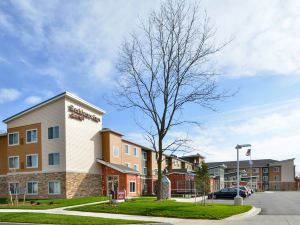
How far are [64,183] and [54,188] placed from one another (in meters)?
1.56

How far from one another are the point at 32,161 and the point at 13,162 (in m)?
3.46

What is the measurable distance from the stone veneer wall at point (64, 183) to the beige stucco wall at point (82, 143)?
31.1 inches

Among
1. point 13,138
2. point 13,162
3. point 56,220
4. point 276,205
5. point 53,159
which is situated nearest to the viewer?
point 56,220

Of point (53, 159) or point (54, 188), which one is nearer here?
point (54, 188)

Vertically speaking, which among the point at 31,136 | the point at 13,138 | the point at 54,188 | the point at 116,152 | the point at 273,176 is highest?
the point at 31,136

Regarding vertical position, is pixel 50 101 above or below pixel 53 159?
above

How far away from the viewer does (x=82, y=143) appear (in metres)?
47.4

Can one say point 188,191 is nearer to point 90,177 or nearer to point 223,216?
point 90,177

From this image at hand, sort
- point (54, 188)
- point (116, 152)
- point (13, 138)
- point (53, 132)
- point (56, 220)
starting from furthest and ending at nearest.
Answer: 1. point (116, 152)
2. point (13, 138)
3. point (53, 132)
4. point (54, 188)
5. point (56, 220)

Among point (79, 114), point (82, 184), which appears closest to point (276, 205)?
point (82, 184)

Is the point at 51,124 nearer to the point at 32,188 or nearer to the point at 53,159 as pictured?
the point at 53,159

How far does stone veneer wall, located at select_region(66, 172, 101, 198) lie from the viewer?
44375 mm

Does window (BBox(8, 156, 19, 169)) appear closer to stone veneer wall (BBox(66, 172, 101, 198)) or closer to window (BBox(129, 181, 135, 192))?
stone veneer wall (BBox(66, 172, 101, 198))

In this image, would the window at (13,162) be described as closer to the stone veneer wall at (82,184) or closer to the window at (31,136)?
the window at (31,136)
